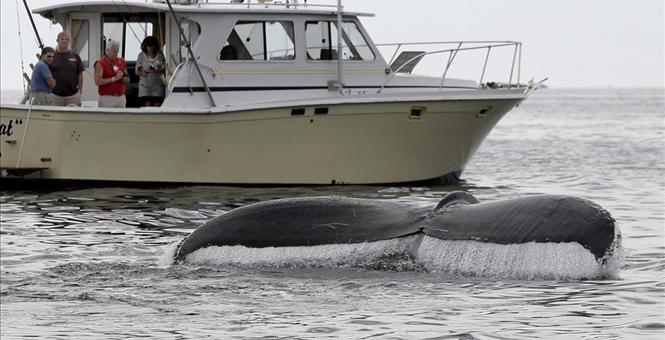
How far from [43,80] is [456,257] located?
11629 mm

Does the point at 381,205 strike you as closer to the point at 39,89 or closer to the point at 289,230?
the point at 289,230

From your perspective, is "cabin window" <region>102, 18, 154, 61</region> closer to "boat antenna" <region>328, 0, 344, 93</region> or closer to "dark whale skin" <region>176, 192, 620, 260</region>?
"boat antenna" <region>328, 0, 344, 93</region>

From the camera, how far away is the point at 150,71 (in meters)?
18.9

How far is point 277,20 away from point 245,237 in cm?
1056

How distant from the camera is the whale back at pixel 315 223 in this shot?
28.7ft

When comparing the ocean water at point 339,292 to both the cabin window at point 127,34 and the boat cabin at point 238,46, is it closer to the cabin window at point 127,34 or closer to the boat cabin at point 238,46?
the boat cabin at point 238,46

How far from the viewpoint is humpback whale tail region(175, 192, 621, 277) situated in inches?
331

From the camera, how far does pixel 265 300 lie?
879 cm

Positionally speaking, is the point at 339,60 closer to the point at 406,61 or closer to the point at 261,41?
the point at 261,41

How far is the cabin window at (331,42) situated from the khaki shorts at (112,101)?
3.00 meters

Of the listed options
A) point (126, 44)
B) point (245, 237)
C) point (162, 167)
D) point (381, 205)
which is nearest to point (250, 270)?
point (245, 237)

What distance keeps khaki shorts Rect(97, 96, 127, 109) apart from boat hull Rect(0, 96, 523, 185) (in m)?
0.46

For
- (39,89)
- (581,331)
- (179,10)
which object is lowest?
(581,331)

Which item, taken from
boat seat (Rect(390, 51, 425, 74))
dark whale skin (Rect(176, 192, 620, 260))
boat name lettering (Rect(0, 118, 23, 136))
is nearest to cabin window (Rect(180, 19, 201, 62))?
boat name lettering (Rect(0, 118, 23, 136))
